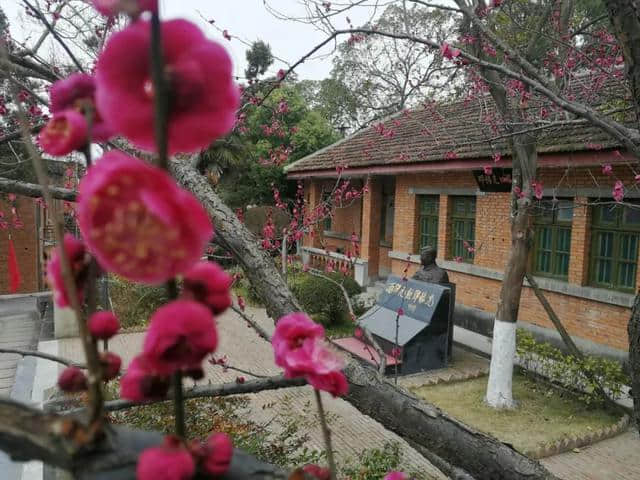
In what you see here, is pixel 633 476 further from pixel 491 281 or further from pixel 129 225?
pixel 129 225

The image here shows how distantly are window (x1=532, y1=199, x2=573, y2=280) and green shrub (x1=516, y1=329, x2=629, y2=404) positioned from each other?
1.74 metres

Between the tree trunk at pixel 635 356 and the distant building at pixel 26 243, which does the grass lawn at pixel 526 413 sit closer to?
the tree trunk at pixel 635 356

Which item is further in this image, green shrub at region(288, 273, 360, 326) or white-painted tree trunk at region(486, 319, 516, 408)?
green shrub at region(288, 273, 360, 326)

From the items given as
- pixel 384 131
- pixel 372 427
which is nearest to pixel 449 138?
pixel 384 131

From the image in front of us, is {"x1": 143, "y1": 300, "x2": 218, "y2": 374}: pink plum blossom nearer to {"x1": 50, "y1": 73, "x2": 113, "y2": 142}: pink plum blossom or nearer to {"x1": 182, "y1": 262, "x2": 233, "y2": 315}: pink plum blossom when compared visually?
{"x1": 182, "y1": 262, "x2": 233, "y2": 315}: pink plum blossom

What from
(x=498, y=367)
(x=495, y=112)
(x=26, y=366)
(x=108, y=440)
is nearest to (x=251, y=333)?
(x=26, y=366)

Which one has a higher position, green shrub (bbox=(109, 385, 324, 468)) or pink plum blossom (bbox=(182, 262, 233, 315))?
pink plum blossom (bbox=(182, 262, 233, 315))

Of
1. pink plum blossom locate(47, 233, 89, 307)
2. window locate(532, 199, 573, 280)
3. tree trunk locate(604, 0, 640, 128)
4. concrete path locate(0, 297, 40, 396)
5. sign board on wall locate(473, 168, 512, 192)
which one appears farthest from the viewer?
sign board on wall locate(473, 168, 512, 192)

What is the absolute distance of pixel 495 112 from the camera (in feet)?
25.2

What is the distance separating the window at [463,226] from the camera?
1142cm

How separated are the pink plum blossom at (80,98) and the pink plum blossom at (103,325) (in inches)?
7.0

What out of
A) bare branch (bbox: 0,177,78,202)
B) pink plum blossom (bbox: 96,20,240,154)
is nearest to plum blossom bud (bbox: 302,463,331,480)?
pink plum blossom (bbox: 96,20,240,154)

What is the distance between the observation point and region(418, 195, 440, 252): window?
12664 millimetres

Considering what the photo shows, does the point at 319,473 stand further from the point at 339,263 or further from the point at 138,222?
the point at 339,263
